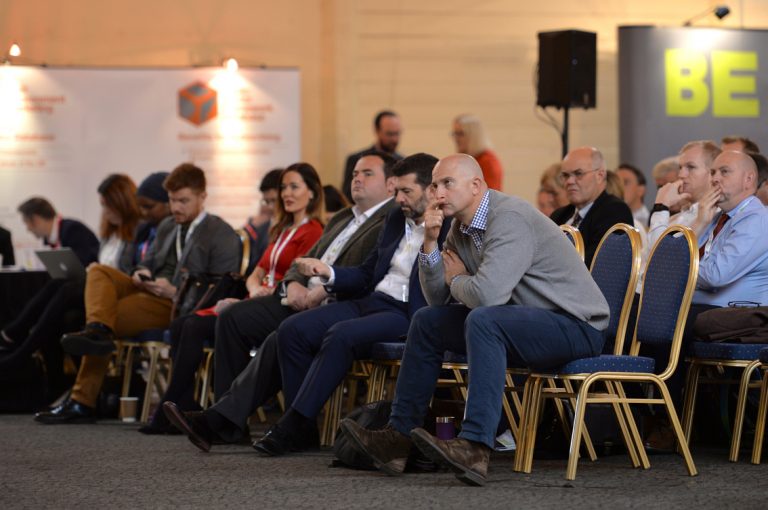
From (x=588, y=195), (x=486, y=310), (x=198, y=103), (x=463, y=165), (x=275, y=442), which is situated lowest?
(x=275, y=442)

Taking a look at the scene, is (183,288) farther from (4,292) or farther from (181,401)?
(4,292)

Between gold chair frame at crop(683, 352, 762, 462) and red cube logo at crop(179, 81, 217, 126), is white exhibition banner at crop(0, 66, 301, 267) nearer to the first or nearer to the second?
red cube logo at crop(179, 81, 217, 126)

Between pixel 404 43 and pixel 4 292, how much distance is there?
12.2 feet

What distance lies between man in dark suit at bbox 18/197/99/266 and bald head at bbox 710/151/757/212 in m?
4.06

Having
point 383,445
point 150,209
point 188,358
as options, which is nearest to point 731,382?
point 383,445

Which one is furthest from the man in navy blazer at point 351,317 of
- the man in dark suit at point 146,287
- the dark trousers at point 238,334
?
the man in dark suit at point 146,287

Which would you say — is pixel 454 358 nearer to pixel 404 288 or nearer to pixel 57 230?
pixel 404 288

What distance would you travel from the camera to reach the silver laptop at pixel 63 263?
666 centimetres

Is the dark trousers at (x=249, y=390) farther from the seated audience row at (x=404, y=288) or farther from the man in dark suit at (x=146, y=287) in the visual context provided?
the man in dark suit at (x=146, y=287)

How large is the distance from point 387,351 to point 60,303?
260 centimetres

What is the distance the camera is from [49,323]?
258 inches

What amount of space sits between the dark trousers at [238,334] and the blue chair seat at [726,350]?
5.82 ft

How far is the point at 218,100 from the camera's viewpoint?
911cm

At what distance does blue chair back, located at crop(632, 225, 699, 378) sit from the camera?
3.95m
